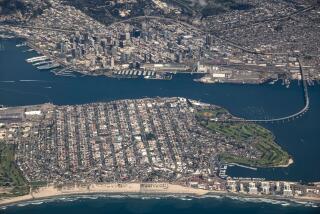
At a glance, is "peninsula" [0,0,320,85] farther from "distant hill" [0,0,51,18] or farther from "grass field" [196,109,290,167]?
"grass field" [196,109,290,167]

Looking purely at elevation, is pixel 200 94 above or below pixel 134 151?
above

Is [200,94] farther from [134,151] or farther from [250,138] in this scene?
[134,151]

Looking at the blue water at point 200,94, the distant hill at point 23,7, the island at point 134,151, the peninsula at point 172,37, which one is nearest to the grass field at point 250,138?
the island at point 134,151

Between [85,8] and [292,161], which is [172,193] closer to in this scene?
[292,161]

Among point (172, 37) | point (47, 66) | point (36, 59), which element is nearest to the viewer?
point (47, 66)

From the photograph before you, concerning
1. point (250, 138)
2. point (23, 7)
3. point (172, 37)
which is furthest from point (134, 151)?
point (23, 7)

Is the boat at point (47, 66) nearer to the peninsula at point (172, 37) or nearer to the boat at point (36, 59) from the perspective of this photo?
the peninsula at point (172, 37)

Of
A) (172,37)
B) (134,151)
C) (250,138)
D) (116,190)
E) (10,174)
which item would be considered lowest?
(10,174)

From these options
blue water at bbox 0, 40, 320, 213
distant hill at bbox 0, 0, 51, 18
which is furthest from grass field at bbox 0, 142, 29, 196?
distant hill at bbox 0, 0, 51, 18

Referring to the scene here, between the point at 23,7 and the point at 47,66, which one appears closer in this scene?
the point at 47,66
